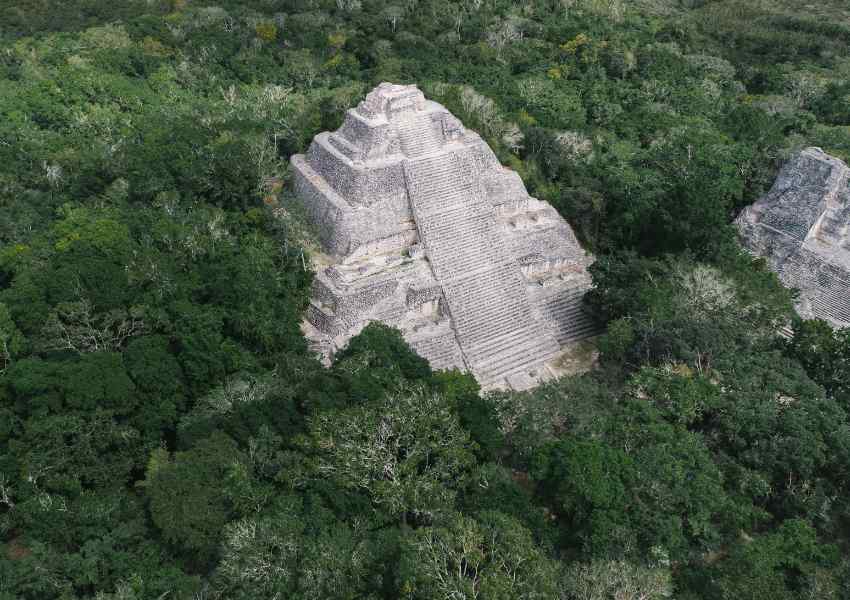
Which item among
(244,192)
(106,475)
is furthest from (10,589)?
(244,192)

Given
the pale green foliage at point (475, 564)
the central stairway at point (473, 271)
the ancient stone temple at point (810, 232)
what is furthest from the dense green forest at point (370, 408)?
the central stairway at point (473, 271)

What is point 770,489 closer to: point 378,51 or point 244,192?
point 244,192

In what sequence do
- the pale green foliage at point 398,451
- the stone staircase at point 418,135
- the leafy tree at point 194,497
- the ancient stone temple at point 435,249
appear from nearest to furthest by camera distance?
the leafy tree at point 194,497 → the pale green foliage at point 398,451 → the ancient stone temple at point 435,249 → the stone staircase at point 418,135

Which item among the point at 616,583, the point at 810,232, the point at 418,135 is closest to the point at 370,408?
the point at 616,583

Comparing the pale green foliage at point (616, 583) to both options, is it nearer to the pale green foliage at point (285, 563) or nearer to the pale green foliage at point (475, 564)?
the pale green foliage at point (475, 564)

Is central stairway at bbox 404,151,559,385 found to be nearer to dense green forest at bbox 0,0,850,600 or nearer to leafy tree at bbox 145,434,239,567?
dense green forest at bbox 0,0,850,600

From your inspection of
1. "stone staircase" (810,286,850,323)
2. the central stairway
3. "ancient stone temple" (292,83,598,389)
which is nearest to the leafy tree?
"ancient stone temple" (292,83,598,389)
